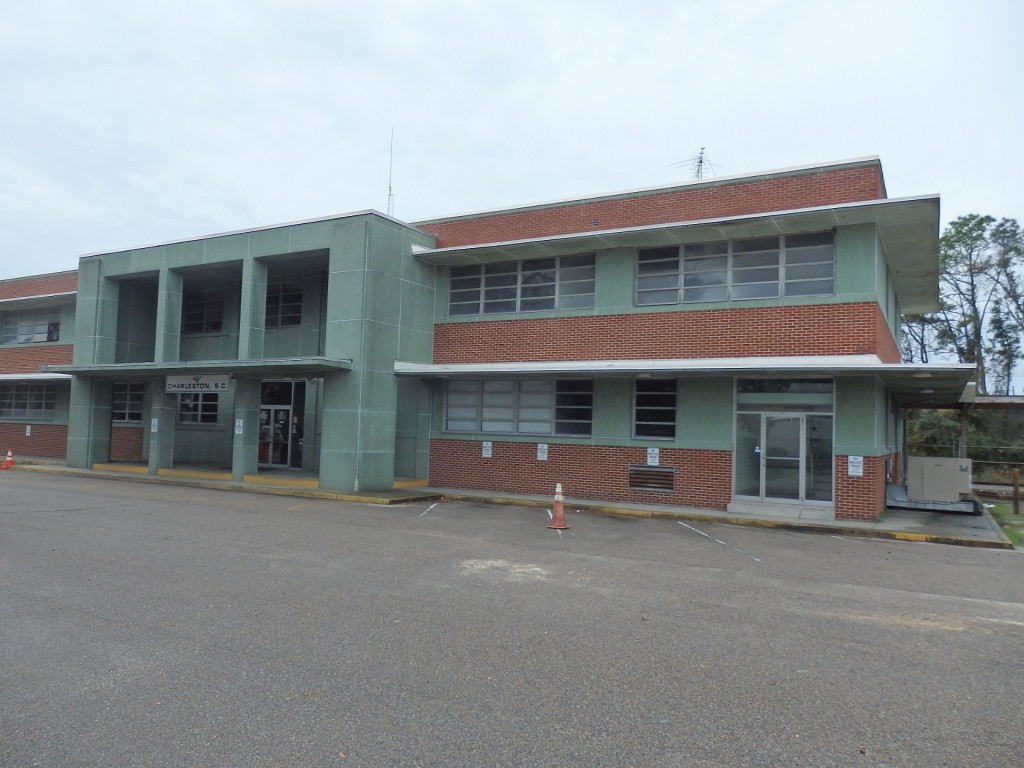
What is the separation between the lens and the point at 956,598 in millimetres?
8633

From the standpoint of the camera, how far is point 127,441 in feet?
93.1

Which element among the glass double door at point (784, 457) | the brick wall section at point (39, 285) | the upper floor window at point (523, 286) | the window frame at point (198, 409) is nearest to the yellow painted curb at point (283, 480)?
the upper floor window at point (523, 286)

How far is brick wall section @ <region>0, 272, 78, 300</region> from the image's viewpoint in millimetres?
29312

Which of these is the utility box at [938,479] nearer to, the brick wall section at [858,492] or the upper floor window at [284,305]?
the brick wall section at [858,492]

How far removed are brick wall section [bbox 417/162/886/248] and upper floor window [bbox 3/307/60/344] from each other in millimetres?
17969

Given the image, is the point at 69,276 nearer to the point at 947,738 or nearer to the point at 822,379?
the point at 822,379

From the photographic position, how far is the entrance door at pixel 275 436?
969 inches

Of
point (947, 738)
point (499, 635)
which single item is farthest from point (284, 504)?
point (947, 738)

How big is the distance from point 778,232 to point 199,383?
1558cm

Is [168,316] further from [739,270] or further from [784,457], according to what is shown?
[784,457]

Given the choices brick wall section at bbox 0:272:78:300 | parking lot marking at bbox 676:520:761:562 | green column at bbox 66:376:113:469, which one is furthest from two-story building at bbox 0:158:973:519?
brick wall section at bbox 0:272:78:300

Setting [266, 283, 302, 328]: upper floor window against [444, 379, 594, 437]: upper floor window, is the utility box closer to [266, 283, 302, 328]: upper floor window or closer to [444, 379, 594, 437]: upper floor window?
[444, 379, 594, 437]: upper floor window

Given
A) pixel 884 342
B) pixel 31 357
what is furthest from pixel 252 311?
pixel 884 342

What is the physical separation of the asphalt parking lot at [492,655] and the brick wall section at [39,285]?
21.2 meters
